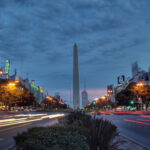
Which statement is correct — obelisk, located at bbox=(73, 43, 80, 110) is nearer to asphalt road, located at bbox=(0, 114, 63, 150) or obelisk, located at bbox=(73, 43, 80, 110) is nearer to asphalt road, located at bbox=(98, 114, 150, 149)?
asphalt road, located at bbox=(0, 114, 63, 150)

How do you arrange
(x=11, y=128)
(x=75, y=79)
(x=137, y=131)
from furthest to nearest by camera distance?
1. (x=75, y=79)
2. (x=11, y=128)
3. (x=137, y=131)

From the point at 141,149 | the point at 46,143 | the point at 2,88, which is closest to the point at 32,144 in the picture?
the point at 46,143

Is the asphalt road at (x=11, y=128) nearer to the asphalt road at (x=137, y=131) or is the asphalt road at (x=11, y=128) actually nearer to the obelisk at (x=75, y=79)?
the asphalt road at (x=137, y=131)

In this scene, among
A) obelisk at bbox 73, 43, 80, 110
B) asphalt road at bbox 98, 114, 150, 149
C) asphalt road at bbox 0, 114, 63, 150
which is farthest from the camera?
obelisk at bbox 73, 43, 80, 110

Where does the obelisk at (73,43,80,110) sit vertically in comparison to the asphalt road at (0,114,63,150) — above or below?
above

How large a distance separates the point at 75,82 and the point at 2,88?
2871cm

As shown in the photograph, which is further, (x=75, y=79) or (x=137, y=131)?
(x=75, y=79)

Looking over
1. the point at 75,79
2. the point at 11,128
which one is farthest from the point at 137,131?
the point at 75,79

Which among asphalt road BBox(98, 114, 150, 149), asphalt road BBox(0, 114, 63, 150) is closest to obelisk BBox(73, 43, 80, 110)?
asphalt road BBox(0, 114, 63, 150)

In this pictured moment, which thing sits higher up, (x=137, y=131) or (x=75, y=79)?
(x=75, y=79)

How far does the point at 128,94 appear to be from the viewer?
3553 inches

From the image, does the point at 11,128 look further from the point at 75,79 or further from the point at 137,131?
the point at 75,79

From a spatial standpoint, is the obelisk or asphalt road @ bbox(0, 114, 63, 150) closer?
asphalt road @ bbox(0, 114, 63, 150)

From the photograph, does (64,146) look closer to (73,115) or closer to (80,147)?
(80,147)
